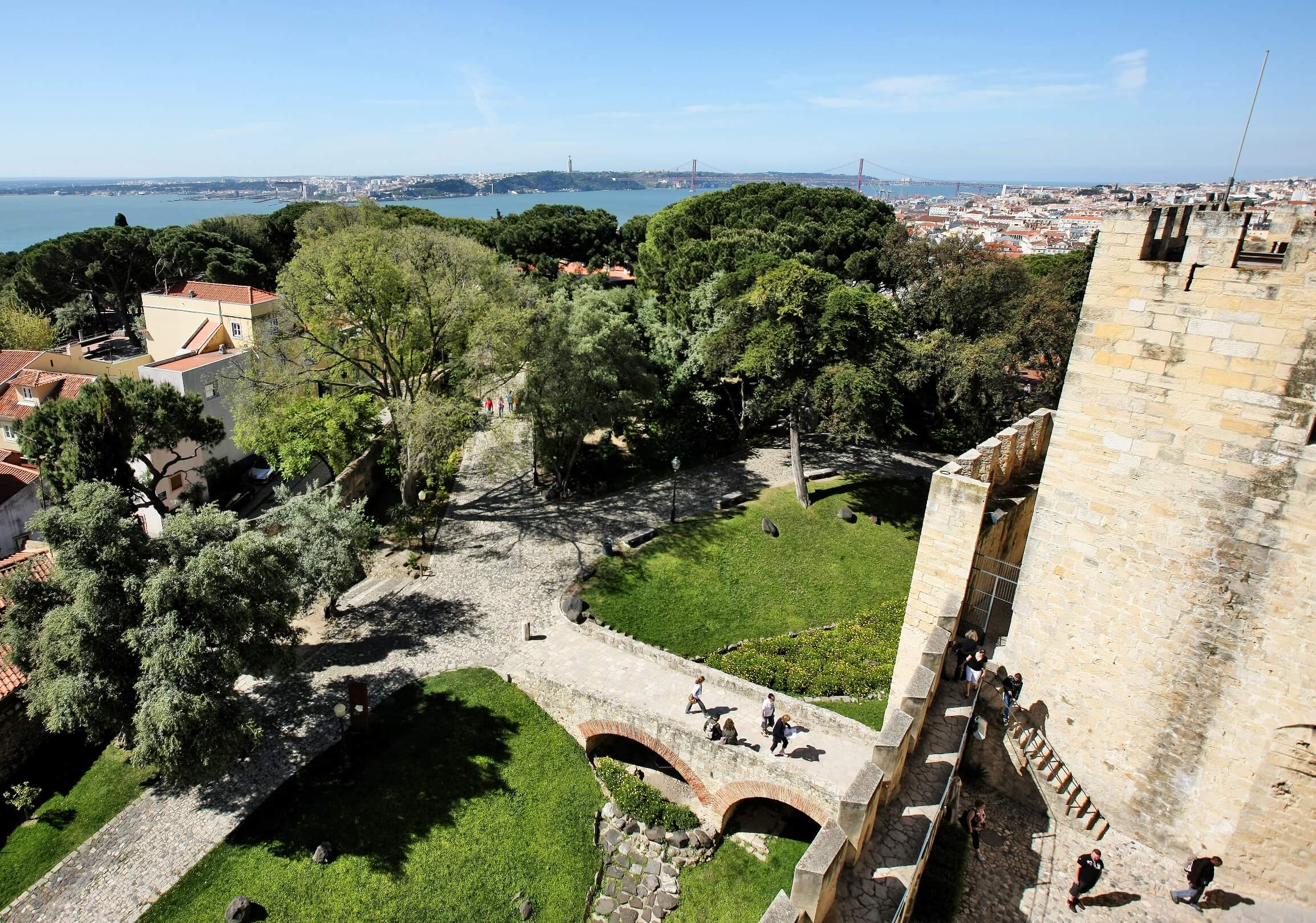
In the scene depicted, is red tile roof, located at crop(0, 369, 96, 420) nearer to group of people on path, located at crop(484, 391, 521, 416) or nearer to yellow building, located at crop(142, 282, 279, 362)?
yellow building, located at crop(142, 282, 279, 362)

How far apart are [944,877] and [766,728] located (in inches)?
268

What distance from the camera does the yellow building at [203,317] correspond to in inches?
1329

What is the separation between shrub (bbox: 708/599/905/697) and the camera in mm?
18625

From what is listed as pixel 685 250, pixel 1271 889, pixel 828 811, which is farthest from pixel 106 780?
pixel 685 250

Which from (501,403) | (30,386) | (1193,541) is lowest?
(501,403)

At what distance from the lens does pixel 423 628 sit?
2086cm

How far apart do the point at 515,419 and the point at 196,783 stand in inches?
598

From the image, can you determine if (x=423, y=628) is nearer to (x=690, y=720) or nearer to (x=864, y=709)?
(x=690, y=720)

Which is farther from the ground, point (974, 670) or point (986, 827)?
point (974, 670)

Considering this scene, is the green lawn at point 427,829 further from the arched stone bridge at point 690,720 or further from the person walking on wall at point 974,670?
the person walking on wall at point 974,670

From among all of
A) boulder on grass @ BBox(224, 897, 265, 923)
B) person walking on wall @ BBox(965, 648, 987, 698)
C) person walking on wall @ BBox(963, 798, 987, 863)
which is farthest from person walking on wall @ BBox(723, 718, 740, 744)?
boulder on grass @ BBox(224, 897, 265, 923)

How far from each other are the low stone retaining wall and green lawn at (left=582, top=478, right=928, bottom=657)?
5040mm

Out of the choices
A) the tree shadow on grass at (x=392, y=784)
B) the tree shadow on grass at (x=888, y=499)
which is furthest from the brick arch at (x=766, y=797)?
the tree shadow on grass at (x=888, y=499)

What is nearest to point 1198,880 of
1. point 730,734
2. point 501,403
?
point 730,734
